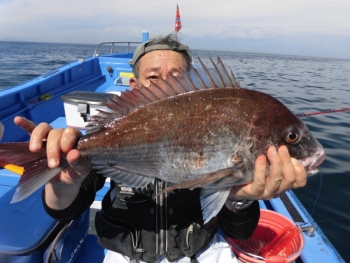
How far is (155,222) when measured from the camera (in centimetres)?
211

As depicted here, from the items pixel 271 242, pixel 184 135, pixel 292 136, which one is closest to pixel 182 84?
pixel 184 135

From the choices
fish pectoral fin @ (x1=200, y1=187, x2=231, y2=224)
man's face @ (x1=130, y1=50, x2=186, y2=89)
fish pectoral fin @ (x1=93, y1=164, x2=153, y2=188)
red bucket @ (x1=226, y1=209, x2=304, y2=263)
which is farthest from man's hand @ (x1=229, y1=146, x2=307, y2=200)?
man's face @ (x1=130, y1=50, x2=186, y2=89)

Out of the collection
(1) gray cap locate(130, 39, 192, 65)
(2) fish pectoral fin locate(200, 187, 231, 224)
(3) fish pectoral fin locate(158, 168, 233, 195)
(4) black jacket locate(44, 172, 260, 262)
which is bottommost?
(4) black jacket locate(44, 172, 260, 262)

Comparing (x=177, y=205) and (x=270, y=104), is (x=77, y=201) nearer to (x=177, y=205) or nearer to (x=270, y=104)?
(x=177, y=205)

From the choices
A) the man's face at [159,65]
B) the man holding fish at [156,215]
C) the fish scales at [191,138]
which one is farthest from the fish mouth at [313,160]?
the man's face at [159,65]

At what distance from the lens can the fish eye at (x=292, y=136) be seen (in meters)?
1.60

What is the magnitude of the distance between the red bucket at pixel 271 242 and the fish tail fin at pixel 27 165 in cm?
195

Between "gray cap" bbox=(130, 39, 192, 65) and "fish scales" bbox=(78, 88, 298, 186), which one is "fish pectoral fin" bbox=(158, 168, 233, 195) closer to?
"fish scales" bbox=(78, 88, 298, 186)

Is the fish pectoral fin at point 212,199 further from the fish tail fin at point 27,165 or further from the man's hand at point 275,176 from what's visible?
the fish tail fin at point 27,165

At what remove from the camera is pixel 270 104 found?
63.5 inches

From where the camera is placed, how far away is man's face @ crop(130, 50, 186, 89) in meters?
2.36

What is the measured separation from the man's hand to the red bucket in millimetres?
1022

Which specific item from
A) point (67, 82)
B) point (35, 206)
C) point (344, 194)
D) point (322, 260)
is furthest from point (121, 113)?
point (67, 82)

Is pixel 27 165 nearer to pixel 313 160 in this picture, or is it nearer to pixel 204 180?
pixel 204 180
